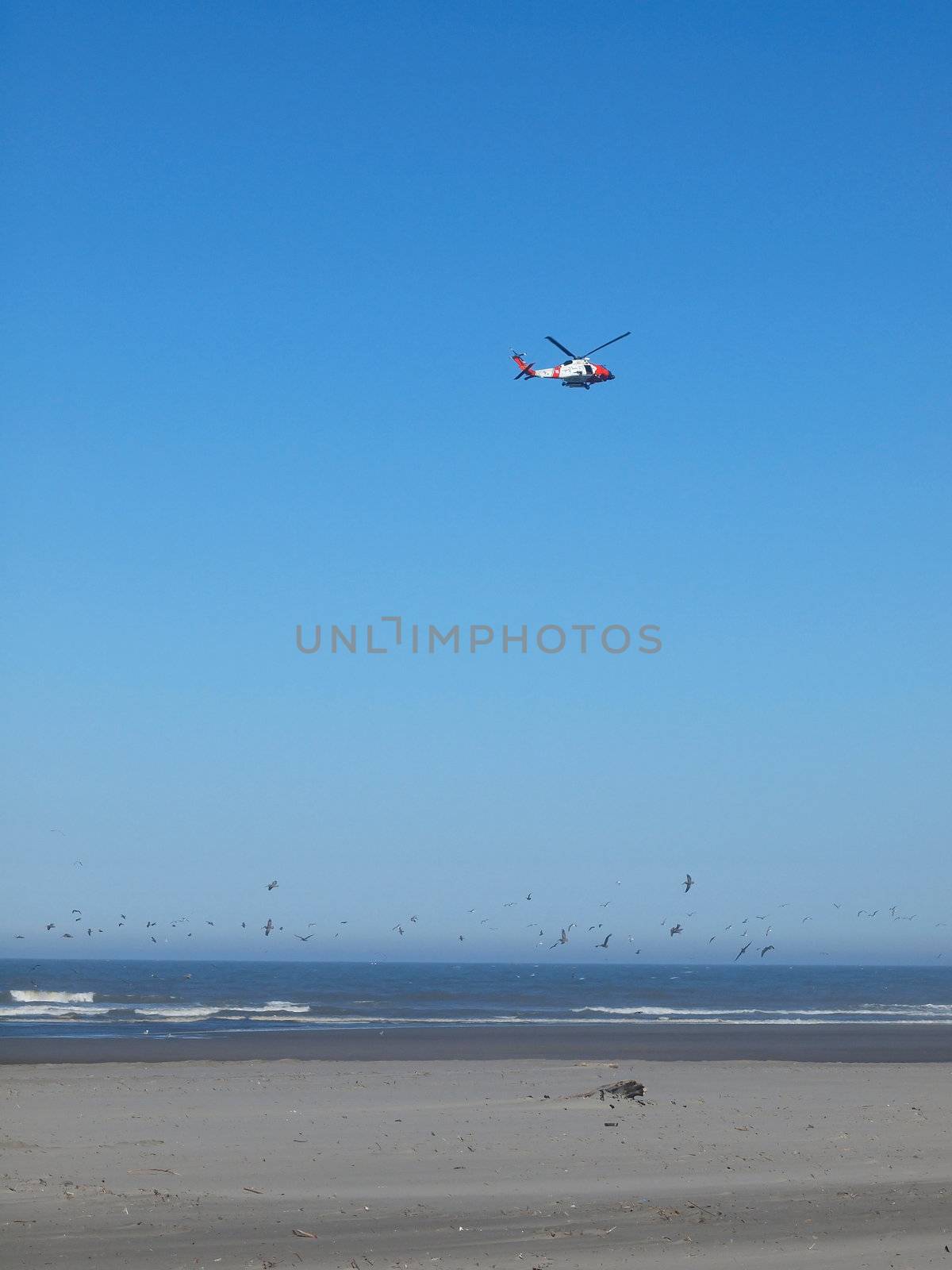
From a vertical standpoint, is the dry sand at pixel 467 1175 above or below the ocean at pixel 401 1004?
above

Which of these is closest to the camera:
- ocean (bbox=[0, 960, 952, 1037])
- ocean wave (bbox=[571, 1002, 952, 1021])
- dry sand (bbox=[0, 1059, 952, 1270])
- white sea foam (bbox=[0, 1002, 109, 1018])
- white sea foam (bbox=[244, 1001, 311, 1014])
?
dry sand (bbox=[0, 1059, 952, 1270])

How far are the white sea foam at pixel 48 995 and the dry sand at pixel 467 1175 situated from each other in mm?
41353

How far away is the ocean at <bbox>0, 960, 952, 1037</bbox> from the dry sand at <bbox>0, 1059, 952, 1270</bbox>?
1934 cm

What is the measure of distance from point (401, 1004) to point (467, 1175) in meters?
44.2

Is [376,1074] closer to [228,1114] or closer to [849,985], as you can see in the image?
[228,1114]

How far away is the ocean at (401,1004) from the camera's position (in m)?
43.9

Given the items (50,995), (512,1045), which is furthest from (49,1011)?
(512,1045)

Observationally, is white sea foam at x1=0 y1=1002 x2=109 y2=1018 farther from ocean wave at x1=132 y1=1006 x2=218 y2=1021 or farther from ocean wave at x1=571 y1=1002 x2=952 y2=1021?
ocean wave at x1=571 y1=1002 x2=952 y2=1021

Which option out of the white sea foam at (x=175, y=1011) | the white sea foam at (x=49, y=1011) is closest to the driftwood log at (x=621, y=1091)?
the white sea foam at (x=175, y=1011)

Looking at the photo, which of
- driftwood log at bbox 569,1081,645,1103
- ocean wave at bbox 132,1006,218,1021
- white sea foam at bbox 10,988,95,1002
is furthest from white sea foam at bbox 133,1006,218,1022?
driftwood log at bbox 569,1081,645,1103

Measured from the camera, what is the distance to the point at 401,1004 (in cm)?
5644

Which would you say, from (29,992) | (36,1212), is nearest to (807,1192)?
(36,1212)

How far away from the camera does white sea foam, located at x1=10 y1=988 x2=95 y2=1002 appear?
60.3 meters

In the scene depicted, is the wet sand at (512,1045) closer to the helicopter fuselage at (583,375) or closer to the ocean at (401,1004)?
the ocean at (401,1004)
